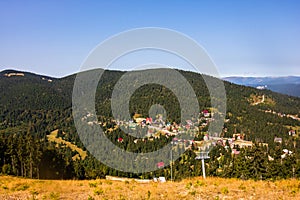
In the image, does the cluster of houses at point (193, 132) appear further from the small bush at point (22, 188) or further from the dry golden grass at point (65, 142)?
the small bush at point (22, 188)

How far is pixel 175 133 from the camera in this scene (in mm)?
128875

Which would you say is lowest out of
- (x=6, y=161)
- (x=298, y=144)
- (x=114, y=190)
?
(x=298, y=144)

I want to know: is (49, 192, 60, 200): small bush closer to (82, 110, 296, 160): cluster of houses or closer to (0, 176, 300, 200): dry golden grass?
(0, 176, 300, 200): dry golden grass

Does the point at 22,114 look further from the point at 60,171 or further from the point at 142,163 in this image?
the point at 60,171

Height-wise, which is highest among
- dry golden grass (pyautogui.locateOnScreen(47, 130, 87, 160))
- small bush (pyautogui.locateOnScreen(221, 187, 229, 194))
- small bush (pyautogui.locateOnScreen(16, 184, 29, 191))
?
small bush (pyautogui.locateOnScreen(221, 187, 229, 194))

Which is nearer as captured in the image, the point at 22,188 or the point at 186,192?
the point at 186,192

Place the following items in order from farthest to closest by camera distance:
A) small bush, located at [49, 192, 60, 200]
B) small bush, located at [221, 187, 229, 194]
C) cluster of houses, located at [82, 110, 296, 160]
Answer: cluster of houses, located at [82, 110, 296, 160], small bush, located at [49, 192, 60, 200], small bush, located at [221, 187, 229, 194]

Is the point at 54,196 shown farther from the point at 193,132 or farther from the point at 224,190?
the point at 193,132

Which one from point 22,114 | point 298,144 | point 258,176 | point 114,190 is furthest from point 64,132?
point 114,190

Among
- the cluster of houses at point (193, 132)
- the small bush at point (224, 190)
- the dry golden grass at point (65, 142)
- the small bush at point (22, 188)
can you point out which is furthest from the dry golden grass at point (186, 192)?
the dry golden grass at point (65, 142)

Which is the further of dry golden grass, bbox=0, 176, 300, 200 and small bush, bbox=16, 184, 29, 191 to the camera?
small bush, bbox=16, 184, 29, 191

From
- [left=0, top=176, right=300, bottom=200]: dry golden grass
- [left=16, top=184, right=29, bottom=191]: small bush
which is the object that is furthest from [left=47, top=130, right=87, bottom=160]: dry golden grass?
[left=0, top=176, right=300, bottom=200]: dry golden grass

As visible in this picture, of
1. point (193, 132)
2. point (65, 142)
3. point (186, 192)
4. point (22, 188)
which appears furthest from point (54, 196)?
point (65, 142)

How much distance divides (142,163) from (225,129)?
3646 inches
